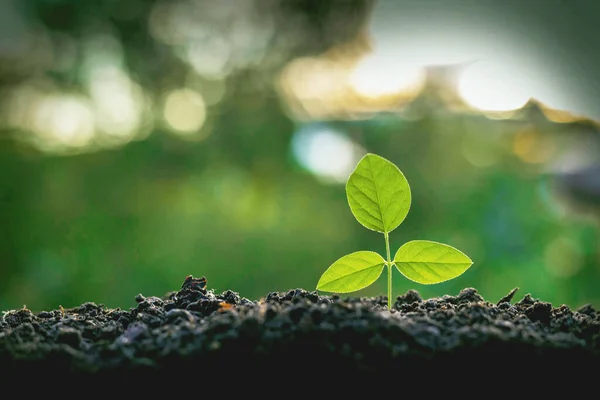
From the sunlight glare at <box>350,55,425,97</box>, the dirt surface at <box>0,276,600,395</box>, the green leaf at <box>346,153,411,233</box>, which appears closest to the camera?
the dirt surface at <box>0,276,600,395</box>

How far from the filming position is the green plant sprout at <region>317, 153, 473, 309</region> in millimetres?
697

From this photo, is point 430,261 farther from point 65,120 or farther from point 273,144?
Result: point 65,120

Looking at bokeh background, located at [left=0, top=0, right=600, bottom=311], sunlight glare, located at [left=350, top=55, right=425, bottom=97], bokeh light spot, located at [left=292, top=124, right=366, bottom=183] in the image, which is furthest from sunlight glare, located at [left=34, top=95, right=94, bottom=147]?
sunlight glare, located at [left=350, top=55, right=425, bottom=97]

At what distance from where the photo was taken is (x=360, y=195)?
0.72 meters

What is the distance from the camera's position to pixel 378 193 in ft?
2.34

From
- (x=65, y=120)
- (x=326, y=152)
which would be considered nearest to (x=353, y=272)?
(x=326, y=152)

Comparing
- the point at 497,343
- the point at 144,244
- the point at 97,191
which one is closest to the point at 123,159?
the point at 97,191

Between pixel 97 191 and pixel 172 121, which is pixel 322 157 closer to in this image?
pixel 172 121

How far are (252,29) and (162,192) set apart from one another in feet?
2.98

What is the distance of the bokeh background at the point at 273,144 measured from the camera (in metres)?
2.53

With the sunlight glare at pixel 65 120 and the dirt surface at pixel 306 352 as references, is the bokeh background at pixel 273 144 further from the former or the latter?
the dirt surface at pixel 306 352

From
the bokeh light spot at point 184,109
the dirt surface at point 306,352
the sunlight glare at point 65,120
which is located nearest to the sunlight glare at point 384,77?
the bokeh light spot at point 184,109

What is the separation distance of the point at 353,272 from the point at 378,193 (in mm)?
101

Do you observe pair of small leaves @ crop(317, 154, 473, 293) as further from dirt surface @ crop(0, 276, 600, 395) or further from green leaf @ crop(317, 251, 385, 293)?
dirt surface @ crop(0, 276, 600, 395)
